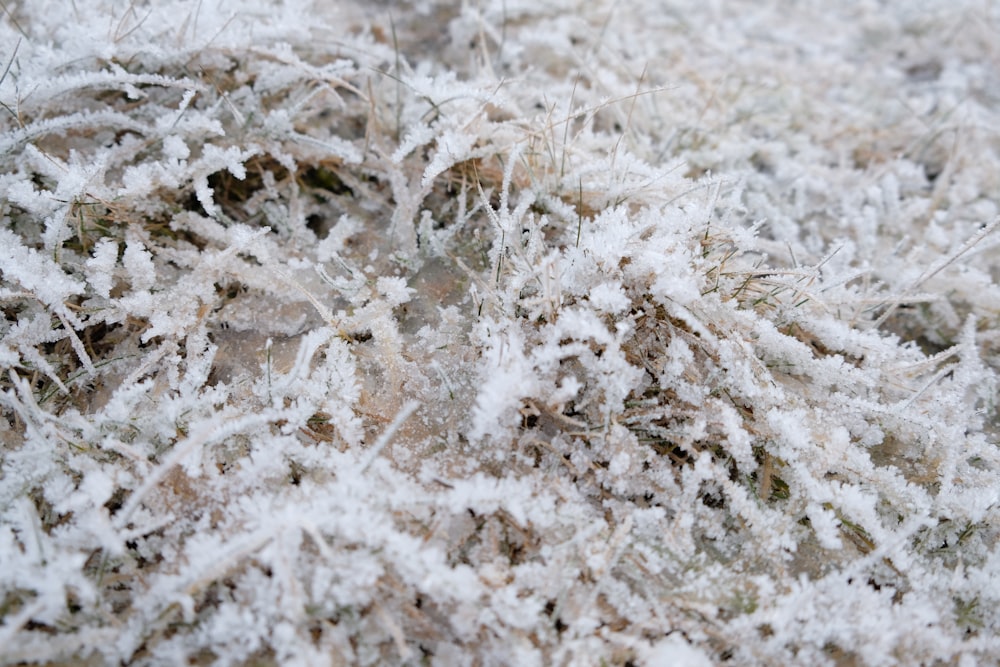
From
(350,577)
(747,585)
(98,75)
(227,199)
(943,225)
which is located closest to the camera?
(350,577)

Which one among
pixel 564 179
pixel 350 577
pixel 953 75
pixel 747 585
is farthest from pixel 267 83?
pixel 953 75

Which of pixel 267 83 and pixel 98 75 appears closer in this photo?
pixel 98 75

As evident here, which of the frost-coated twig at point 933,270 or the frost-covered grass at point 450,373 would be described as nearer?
the frost-covered grass at point 450,373

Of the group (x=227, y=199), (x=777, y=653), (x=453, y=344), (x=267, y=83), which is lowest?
(x=777, y=653)

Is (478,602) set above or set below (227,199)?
below

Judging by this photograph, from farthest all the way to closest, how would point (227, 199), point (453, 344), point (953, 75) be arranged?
point (953, 75) → point (227, 199) → point (453, 344)

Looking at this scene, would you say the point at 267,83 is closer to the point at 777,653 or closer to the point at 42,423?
the point at 42,423

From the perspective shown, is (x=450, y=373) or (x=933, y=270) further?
(x=933, y=270)

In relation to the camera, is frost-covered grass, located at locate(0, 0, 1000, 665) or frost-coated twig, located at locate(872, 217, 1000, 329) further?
frost-coated twig, located at locate(872, 217, 1000, 329)
